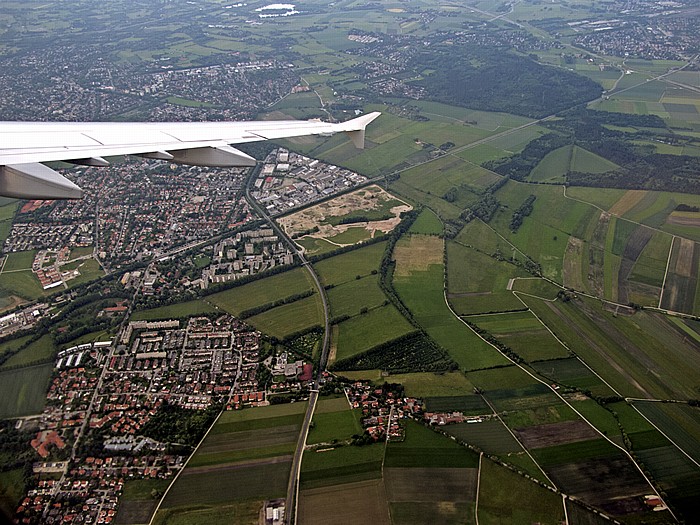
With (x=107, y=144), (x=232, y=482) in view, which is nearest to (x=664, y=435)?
(x=232, y=482)

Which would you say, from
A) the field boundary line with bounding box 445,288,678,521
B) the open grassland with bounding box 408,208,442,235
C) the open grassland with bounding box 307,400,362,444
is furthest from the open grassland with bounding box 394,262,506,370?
the open grassland with bounding box 307,400,362,444

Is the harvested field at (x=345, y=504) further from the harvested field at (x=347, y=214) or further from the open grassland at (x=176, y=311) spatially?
the harvested field at (x=347, y=214)

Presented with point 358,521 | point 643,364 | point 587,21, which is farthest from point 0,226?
point 587,21

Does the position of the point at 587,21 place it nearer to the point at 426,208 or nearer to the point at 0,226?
the point at 426,208

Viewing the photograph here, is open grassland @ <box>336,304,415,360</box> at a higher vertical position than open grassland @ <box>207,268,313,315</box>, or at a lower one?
lower

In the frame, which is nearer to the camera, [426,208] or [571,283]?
[571,283]

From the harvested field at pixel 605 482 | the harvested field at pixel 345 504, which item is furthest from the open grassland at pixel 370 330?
the harvested field at pixel 605 482

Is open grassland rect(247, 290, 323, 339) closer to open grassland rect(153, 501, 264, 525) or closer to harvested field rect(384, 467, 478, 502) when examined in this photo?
open grassland rect(153, 501, 264, 525)
